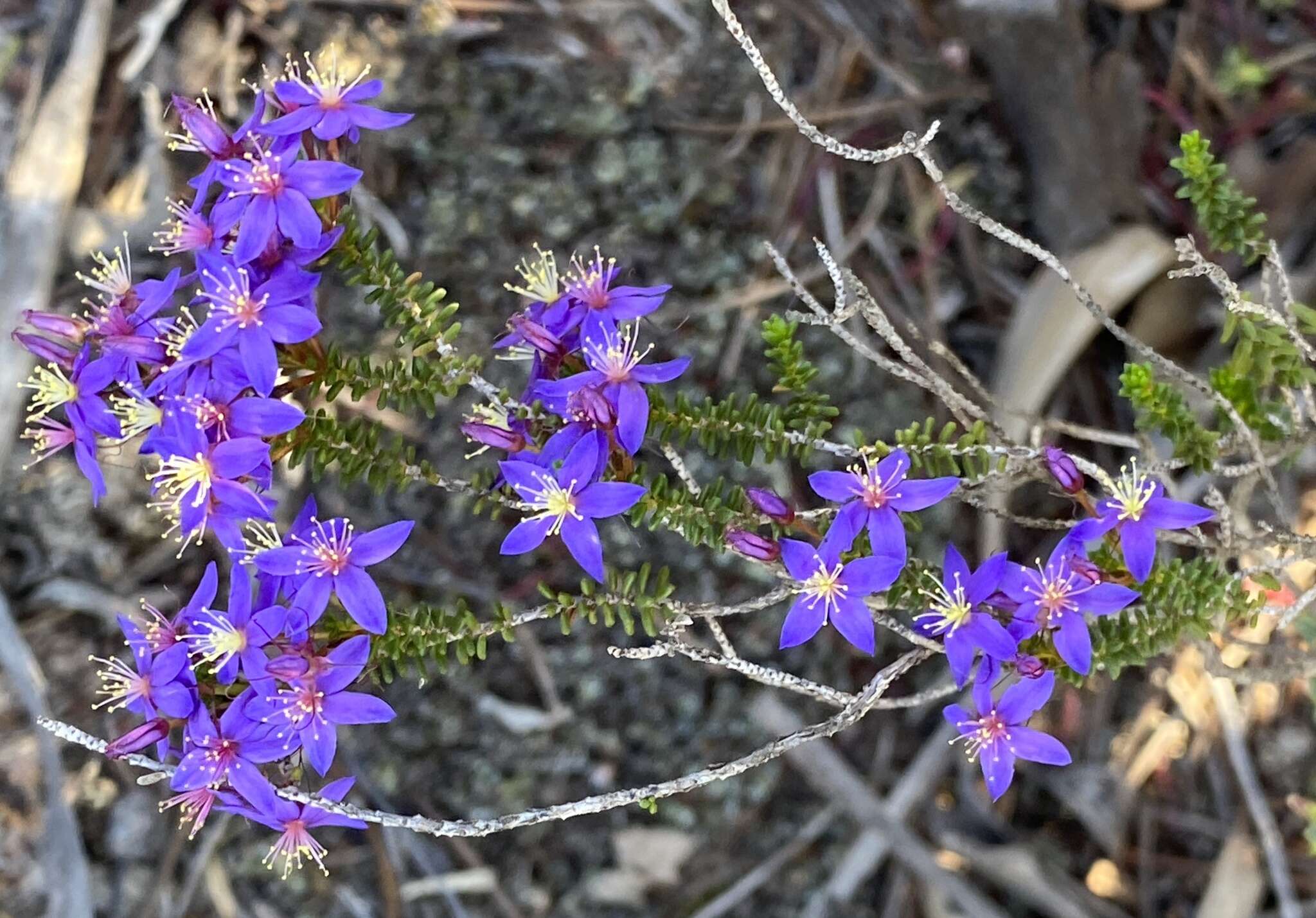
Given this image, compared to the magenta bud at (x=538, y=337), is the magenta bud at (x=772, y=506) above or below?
below

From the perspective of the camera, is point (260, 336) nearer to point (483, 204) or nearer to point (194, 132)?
point (194, 132)

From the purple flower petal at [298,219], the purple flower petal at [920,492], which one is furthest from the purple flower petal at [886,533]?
the purple flower petal at [298,219]

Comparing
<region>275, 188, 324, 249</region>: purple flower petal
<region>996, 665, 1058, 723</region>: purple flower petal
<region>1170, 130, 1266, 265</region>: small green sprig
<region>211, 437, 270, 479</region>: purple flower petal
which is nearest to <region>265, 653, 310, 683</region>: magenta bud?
<region>211, 437, 270, 479</region>: purple flower petal

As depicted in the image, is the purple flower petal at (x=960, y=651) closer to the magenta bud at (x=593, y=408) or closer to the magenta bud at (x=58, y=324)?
the magenta bud at (x=593, y=408)

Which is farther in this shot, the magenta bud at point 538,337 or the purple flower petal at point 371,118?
the purple flower petal at point 371,118

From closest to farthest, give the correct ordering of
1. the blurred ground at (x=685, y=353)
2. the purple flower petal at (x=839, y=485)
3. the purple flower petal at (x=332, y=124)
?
the purple flower petal at (x=839, y=485)
the purple flower petal at (x=332, y=124)
the blurred ground at (x=685, y=353)

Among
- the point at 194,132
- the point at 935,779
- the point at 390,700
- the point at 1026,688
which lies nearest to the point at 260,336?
the point at 194,132
